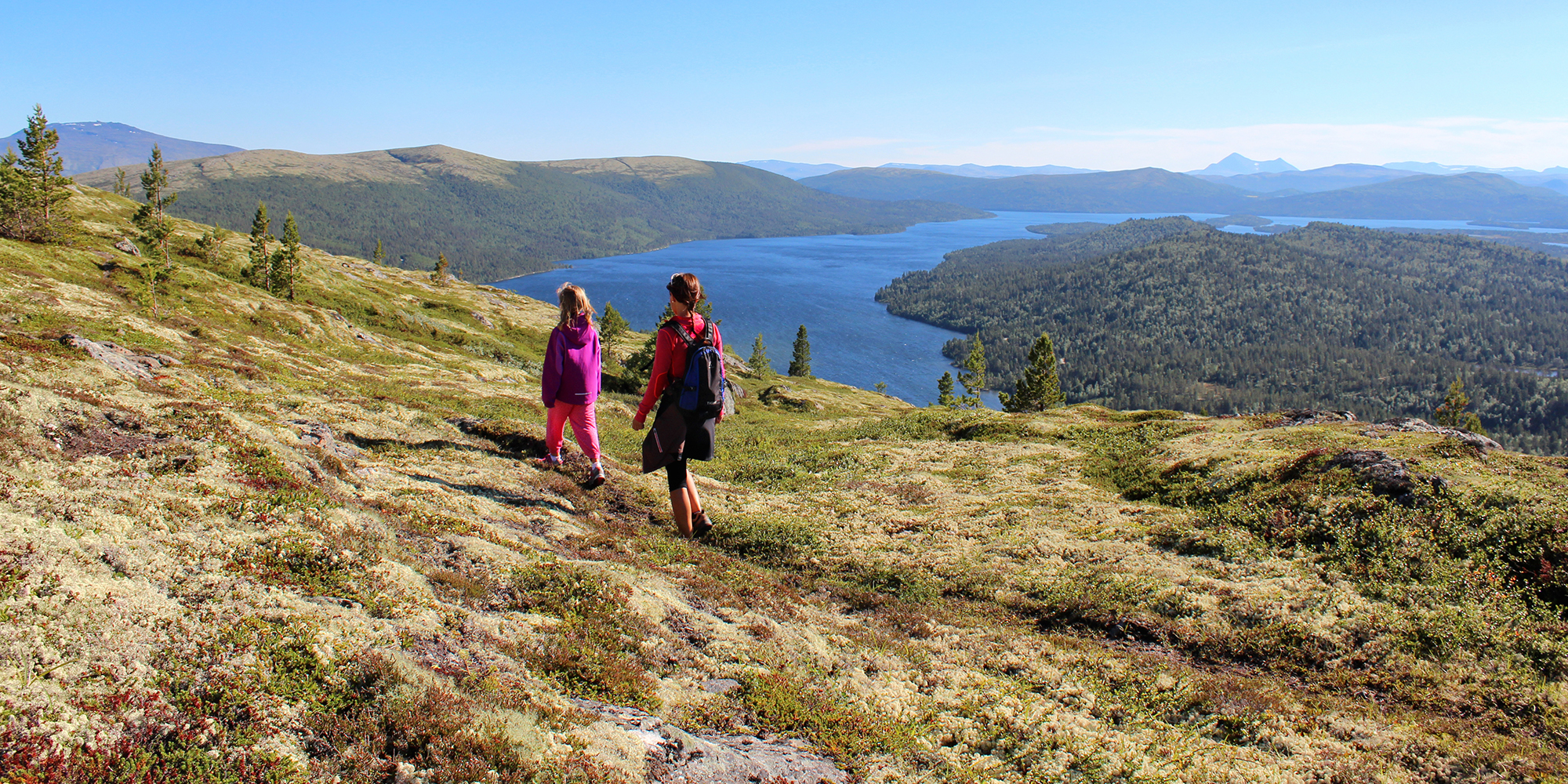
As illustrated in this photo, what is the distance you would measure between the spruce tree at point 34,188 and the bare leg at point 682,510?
70.2m

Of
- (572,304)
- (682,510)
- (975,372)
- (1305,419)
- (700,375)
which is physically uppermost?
(572,304)

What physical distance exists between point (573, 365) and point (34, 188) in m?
70.9

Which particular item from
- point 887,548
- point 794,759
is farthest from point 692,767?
point 887,548

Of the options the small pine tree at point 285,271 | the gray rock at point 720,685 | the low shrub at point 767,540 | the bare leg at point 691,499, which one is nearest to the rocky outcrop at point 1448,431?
the low shrub at point 767,540

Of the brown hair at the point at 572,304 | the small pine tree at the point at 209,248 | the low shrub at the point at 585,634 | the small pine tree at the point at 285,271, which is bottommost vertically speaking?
the low shrub at the point at 585,634

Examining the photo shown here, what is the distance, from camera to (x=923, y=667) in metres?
10.1

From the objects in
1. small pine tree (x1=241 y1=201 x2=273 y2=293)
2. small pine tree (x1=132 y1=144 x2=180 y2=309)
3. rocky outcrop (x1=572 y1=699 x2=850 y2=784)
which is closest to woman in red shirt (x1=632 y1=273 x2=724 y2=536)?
rocky outcrop (x1=572 y1=699 x2=850 y2=784)

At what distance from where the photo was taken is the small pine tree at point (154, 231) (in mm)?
47594

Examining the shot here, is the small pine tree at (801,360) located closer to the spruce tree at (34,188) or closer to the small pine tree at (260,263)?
the small pine tree at (260,263)

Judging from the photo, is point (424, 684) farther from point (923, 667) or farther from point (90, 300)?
point (90, 300)

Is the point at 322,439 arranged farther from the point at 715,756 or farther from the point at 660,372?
the point at 715,756

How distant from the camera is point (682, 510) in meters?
14.1

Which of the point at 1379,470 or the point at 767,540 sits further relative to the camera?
the point at 1379,470

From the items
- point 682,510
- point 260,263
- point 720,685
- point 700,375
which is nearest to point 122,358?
point 682,510
